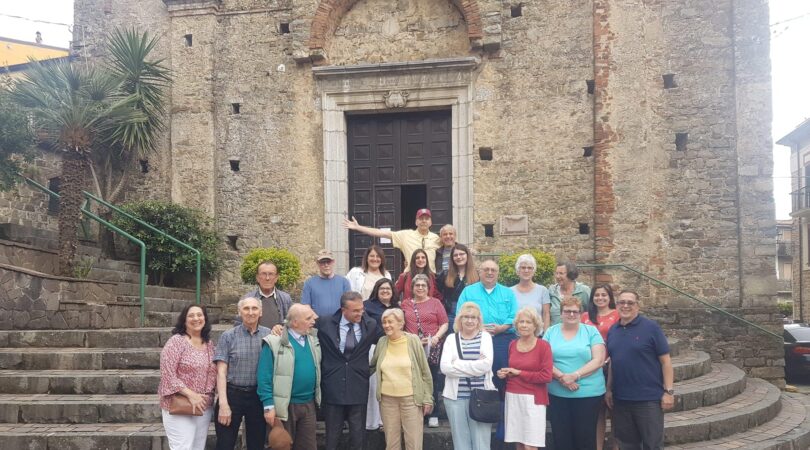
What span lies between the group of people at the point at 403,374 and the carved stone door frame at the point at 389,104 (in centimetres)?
594

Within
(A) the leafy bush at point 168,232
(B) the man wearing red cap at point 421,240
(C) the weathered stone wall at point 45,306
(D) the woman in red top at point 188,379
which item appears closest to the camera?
(D) the woman in red top at point 188,379

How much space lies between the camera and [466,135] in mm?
11305

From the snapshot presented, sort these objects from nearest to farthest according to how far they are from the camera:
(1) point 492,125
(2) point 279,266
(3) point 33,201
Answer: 1. (2) point 279,266
2. (1) point 492,125
3. (3) point 33,201

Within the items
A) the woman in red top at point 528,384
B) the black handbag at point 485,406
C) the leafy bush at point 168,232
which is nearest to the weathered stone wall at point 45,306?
the leafy bush at point 168,232

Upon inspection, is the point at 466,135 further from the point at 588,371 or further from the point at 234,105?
the point at 588,371

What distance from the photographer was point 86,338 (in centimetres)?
772

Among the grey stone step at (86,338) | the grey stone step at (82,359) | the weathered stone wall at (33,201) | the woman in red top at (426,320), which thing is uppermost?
the weathered stone wall at (33,201)

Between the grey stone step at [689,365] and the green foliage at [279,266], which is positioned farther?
the green foliage at [279,266]

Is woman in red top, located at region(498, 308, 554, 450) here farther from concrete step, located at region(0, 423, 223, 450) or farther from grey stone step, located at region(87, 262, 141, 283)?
grey stone step, located at region(87, 262, 141, 283)

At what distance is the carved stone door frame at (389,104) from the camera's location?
11227 millimetres

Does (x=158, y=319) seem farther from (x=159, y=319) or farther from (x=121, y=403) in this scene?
(x=121, y=403)

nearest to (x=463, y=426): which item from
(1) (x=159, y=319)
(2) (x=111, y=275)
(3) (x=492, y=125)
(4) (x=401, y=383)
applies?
(4) (x=401, y=383)

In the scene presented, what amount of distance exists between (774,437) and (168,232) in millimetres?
9373

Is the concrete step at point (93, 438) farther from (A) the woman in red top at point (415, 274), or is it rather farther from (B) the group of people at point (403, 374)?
(A) the woman in red top at point (415, 274)
